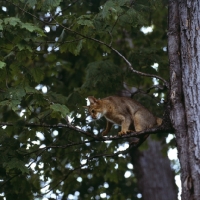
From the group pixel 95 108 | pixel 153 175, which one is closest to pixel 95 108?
pixel 95 108

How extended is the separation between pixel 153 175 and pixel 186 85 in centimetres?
525

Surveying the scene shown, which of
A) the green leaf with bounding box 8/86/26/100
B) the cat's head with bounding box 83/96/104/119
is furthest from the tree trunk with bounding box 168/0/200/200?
the cat's head with bounding box 83/96/104/119

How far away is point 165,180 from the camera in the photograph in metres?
11.2

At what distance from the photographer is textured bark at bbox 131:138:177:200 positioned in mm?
10953

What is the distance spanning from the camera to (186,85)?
20.4 feet

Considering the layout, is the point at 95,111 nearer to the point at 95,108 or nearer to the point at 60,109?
the point at 95,108

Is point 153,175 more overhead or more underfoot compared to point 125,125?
more underfoot

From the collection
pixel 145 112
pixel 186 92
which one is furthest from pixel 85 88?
pixel 186 92

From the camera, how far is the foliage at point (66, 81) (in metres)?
6.70

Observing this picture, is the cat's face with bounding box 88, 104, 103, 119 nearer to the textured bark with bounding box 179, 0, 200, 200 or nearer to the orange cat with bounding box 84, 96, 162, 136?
the orange cat with bounding box 84, 96, 162, 136

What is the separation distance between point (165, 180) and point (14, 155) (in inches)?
194

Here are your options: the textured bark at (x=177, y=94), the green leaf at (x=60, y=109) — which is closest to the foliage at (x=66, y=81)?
the green leaf at (x=60, y=109)

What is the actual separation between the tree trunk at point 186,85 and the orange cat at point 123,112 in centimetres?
194

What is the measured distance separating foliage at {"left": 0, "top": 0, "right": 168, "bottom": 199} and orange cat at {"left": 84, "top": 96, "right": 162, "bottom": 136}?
19 cm
